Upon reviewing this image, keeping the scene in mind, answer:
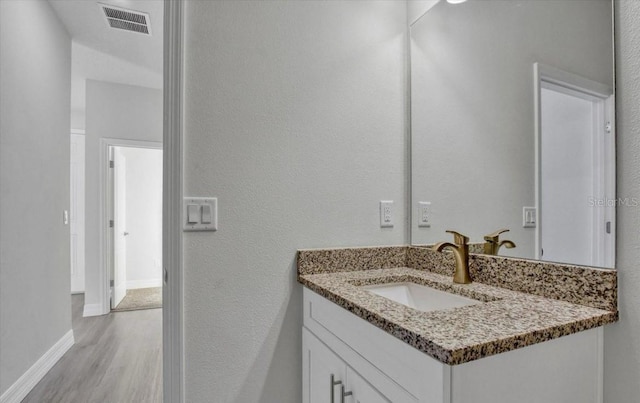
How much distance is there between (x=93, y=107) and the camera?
374 cm

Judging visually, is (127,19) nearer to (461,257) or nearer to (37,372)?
(37,372)

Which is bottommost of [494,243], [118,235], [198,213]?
[118,235]

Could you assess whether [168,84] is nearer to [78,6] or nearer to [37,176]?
[37,176]

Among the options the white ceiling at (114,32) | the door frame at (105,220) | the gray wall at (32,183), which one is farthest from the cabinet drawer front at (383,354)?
the door frame at (105,220)

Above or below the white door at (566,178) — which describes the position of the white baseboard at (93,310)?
below

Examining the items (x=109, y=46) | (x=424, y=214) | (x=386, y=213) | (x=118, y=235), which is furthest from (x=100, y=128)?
(x=424, y=214)

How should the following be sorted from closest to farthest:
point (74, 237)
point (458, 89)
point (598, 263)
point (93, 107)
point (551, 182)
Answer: point (598, 263) → point (551, 182) → point (458, 89) → point (93, 107) → point (74, 237)

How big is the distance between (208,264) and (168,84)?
669mm

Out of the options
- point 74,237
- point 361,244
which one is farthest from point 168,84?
point 74,237

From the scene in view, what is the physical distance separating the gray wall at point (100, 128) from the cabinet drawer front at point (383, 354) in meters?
3.49

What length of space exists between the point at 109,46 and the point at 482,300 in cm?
361

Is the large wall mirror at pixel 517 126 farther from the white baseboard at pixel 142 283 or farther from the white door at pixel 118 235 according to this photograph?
the white baseboard at pixel 142 283

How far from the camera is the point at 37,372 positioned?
226 centimetres

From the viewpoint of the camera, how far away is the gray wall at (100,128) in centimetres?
370
